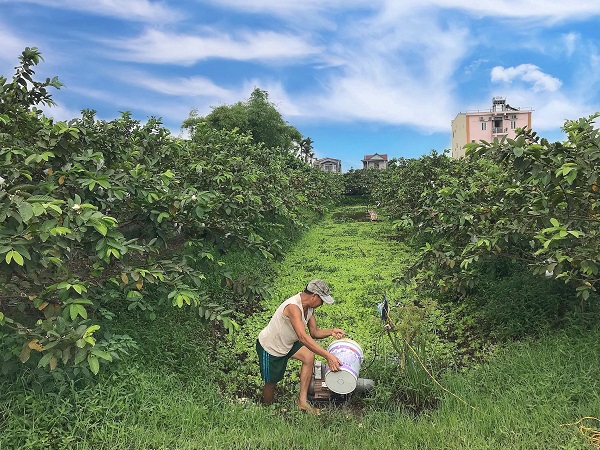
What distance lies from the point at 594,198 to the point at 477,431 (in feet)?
7.13

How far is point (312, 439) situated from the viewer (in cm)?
280

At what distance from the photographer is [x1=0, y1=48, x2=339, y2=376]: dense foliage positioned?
8.44 feet

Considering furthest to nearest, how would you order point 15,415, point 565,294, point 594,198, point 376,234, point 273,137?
point 273,137 → point 376,234 → point 565,294 → point 594,198 → point 15,415

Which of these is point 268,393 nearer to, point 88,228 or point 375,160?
point 88,228

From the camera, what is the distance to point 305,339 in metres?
3.26

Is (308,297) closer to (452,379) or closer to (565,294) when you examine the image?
(452,379)

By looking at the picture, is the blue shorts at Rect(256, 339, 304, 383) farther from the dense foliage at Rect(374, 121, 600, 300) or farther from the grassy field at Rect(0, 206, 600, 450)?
the dense foliage at Rect(374, 121, 600, 300)

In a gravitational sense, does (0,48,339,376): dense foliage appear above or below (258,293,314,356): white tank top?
above

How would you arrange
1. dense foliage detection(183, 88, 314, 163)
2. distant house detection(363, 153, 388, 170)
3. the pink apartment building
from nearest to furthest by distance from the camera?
1. dense foliage detection(183, 88, 314, 163)
2. the pink apartment building
3. distant house detection(363, 153, 388, 170)

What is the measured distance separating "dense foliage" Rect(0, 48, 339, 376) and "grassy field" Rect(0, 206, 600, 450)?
279 mm

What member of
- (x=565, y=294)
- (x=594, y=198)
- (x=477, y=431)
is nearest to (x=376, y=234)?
(x=565, y=294)

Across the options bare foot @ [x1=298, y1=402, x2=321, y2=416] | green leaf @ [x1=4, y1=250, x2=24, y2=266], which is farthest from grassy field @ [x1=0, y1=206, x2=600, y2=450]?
green leaf @ [x1=4, y1=250, x2=24, y2=266]

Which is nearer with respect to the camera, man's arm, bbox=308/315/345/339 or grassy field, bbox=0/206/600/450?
grassy field, bbox=0/206/600/450

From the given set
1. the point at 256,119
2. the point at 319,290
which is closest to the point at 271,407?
the point at 319,290
